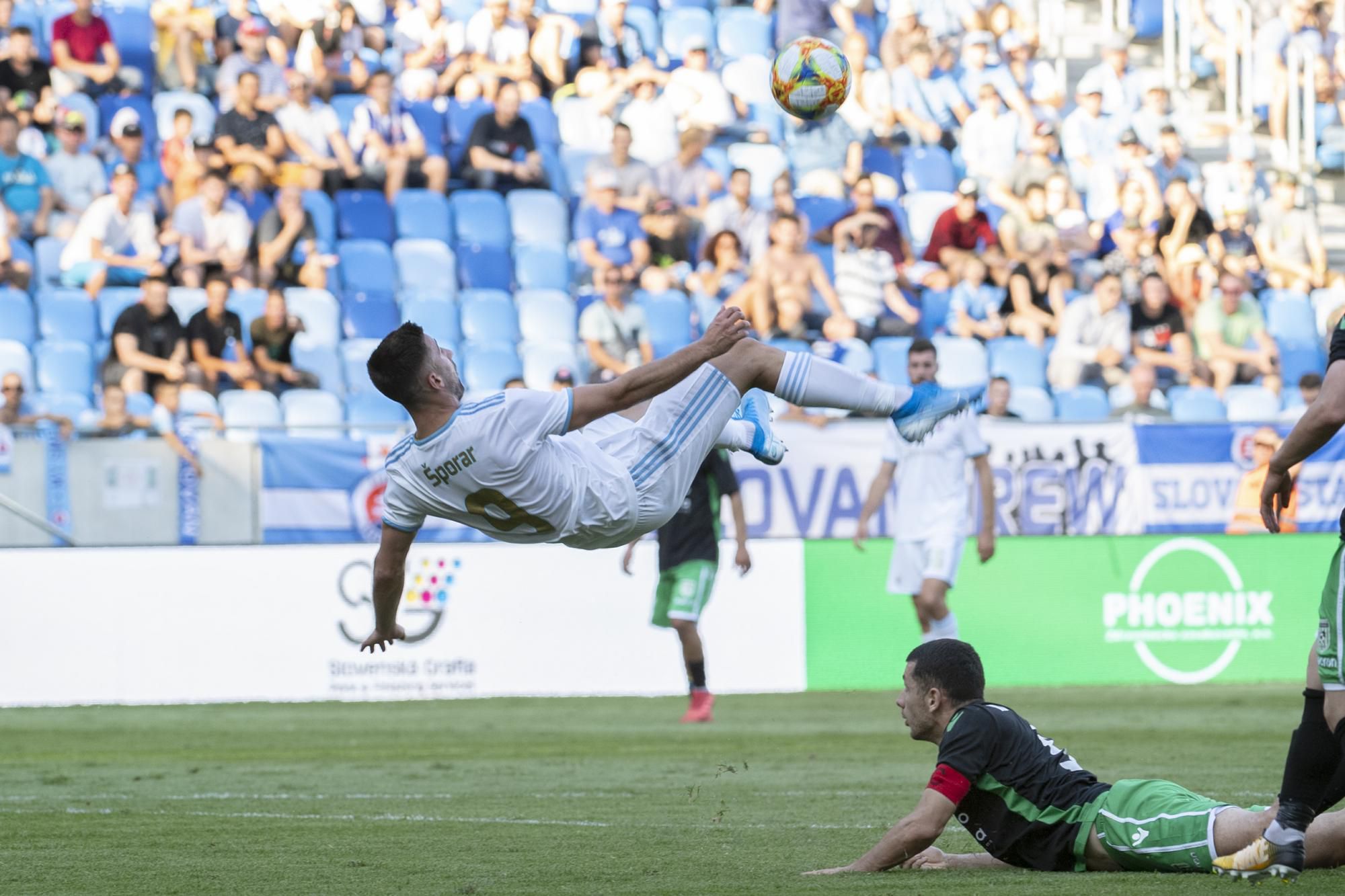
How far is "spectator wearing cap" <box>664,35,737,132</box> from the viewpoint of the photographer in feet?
71.7

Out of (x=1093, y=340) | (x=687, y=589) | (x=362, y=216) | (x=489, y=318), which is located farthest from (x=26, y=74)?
(x=1093, y=340)

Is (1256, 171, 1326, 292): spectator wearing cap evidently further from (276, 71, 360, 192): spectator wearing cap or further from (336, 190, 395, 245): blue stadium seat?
(276, 71, 360, 192): spectator wearing cap

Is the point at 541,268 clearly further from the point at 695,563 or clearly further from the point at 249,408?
the point at 695,563

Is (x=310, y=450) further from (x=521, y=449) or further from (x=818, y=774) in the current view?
(x=521, y=449)

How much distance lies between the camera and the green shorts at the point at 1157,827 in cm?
615

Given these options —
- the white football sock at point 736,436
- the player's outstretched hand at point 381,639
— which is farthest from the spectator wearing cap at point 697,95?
the player's outstretched hand at point 381,639

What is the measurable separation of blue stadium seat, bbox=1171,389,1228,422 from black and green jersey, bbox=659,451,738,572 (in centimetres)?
711

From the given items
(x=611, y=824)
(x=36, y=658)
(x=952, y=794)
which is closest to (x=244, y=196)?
(x=36, y=658)

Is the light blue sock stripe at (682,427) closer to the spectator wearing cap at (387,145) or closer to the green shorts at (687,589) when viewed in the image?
the green shorts at (687,589)

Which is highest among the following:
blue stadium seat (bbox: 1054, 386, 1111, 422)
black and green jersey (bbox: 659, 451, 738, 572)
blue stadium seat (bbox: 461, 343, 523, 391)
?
blue stadium seat (bbox: 461, 343, 523, 391)

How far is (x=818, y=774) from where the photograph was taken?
10.4 m

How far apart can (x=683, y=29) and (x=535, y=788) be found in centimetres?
1473

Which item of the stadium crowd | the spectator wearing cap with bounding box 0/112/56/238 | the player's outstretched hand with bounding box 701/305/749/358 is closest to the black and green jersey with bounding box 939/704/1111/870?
the player's outstretched hand with bounding box 701/305/749/358

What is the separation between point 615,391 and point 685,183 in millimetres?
14139
